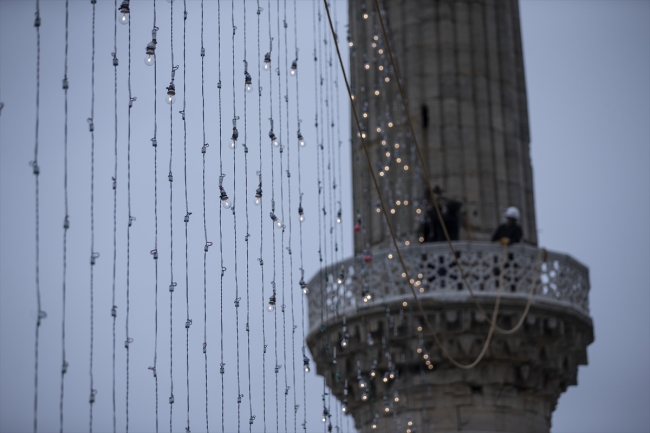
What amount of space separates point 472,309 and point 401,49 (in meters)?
3.84

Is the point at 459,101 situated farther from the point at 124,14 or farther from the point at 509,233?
the point at 124,14

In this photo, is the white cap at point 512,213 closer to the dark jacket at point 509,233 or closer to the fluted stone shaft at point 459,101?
the dark jacket at point 509,233

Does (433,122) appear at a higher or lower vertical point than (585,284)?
higher

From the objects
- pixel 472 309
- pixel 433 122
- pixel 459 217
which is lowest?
pixel 472 309

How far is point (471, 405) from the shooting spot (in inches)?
639

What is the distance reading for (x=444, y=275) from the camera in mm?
16016

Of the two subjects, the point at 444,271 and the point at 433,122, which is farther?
the point at 433,122

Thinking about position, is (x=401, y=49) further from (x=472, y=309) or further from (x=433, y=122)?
(x=472, y=309)

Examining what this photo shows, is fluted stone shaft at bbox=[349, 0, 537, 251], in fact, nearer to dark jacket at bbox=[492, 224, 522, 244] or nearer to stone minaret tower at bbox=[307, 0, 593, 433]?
stone minaret tower at bbox=[307, 0, 593, 433]

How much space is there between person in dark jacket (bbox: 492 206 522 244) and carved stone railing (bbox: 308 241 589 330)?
0.51 ft

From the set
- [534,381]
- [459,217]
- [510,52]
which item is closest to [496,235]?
[459,217]

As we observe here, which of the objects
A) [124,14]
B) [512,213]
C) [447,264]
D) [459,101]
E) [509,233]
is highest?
[459,101]

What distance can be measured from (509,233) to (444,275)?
962 millimetres

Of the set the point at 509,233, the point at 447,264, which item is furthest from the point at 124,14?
the point at 509,233
